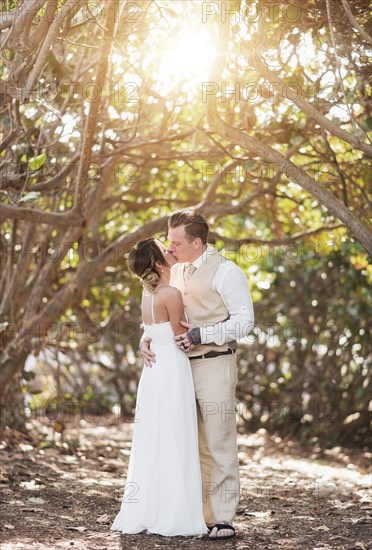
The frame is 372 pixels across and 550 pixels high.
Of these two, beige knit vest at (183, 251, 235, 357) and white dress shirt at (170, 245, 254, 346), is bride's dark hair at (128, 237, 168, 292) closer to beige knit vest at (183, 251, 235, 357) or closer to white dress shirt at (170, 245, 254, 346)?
beige knit vest at (183, 251, 235, 357)

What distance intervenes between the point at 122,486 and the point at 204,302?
2841 mm

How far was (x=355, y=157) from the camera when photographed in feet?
28.4

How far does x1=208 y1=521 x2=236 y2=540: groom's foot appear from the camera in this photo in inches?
224

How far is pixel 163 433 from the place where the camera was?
5.79 meters

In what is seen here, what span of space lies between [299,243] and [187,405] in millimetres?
4936

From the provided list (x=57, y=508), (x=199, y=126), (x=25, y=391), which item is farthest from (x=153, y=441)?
(x=25, y=391)

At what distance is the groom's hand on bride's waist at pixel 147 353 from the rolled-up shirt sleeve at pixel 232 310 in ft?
1.39

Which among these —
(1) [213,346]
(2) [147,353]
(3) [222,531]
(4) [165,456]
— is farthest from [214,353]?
(3) [222,531]

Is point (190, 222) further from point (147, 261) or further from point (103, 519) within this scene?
point (103, 519)

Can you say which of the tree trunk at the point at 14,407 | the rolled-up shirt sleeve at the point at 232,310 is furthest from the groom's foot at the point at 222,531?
the tree trunk at the point at 14,407

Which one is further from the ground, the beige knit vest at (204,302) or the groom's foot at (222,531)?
the beige knit vest at (204,302)

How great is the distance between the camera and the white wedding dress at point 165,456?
568 cm

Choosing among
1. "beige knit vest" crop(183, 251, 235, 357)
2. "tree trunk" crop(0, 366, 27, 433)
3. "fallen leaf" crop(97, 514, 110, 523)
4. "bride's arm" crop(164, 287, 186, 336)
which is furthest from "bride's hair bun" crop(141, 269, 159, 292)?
"tree trunk" crop(0, 366, 27, 433)

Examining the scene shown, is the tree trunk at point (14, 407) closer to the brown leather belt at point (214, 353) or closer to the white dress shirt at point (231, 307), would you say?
the brown leather belt at point (214, 353)
